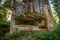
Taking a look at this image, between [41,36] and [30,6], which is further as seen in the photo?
[30,6]

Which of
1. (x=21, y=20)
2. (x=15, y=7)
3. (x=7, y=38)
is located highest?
(x=15, y=7)

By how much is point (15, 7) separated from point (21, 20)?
62 cm

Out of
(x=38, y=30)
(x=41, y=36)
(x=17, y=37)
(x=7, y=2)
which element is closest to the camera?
(x=41, y=36)

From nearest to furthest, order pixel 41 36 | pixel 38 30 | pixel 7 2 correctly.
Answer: pixel 41 36, pixel 38 30, pixel 7 2

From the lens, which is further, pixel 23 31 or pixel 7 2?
pixel 7 2

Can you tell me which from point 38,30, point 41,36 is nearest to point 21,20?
point 38,30

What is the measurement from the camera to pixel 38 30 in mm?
8734

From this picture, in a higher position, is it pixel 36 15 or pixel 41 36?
pixel 36 15

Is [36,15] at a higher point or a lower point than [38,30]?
higher

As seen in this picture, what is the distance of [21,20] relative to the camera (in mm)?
9023

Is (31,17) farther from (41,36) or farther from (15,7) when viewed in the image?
(41,36)

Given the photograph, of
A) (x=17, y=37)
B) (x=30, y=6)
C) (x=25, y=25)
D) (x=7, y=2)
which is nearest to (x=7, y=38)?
(x=17, y=37)

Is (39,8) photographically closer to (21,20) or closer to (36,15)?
(36,15)

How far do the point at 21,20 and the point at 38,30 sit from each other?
0.86 m
